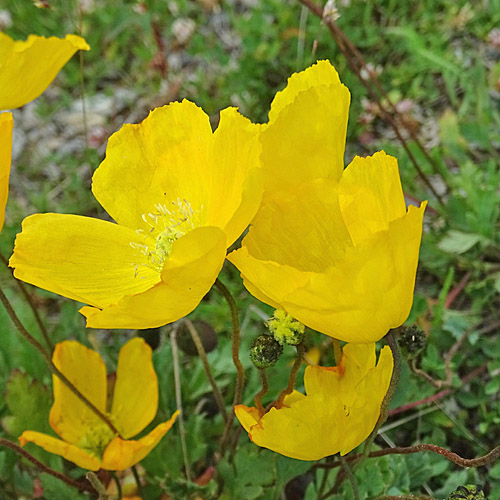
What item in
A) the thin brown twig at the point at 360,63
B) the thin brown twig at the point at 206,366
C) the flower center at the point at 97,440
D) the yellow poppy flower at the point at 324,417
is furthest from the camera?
the thin brown twig at the point at 360,63

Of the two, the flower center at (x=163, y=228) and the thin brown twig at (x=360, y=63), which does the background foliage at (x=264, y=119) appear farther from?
the flower center at (x=163, y=228)

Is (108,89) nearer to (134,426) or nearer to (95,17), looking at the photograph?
(95,17)

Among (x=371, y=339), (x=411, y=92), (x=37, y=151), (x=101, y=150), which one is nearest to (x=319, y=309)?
(x=371, y=339)

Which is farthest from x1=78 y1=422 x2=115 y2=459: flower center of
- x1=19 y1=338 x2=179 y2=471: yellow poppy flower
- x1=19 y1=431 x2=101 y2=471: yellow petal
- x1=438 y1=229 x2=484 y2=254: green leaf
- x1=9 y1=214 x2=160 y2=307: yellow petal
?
x1=438 y1=229 x2=484 y2=254: green leaf

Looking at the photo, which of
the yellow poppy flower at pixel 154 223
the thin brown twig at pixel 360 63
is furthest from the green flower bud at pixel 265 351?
the thin brown twig at pixel 360 63

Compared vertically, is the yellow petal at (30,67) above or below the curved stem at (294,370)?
above

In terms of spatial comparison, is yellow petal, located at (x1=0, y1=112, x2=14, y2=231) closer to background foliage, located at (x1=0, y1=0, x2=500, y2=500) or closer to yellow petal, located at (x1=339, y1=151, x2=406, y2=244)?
yellow petal, located at (x1=339, y1=151, x2=406, y2=244)
